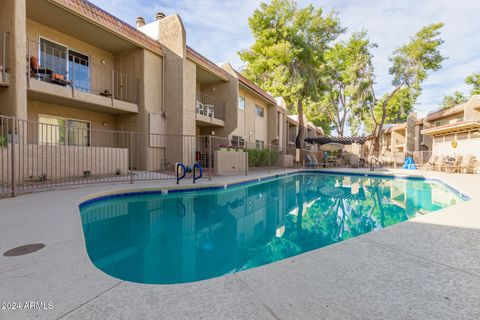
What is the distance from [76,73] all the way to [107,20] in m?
2.63

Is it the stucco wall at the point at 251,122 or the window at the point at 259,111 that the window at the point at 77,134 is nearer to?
the stucco wall at the point at 251,122

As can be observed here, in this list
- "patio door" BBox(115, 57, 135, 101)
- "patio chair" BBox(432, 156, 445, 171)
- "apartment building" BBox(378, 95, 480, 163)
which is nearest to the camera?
"patio door" BBox(115, 57, 135, 101)

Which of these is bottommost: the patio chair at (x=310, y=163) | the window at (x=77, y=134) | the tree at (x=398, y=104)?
the patio chair at (x=310, y=163)

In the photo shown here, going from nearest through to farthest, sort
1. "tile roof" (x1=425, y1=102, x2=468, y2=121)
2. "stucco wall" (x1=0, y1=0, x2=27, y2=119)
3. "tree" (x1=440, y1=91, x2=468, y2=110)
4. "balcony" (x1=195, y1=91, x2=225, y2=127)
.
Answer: "stucco wall" (x1=0, y1=0, x2=27, y2=119)
"balcony" (x1=195, y1=91, x2=225, y2=127)
"tile roof" (x1=425, y1=102, x2=468, y2=121)
"tree" (x1=440, y1=91, x2=468, y2=110)

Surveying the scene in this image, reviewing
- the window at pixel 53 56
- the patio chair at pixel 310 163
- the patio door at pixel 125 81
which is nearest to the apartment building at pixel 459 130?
the patio chair at pixel 310 163

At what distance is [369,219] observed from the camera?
5.46m

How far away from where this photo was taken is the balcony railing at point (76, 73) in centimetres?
821

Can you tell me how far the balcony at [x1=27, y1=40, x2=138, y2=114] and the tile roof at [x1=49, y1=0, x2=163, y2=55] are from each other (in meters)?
1.77

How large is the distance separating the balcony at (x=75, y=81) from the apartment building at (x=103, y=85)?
3cm

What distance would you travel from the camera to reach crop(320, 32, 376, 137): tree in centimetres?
2427

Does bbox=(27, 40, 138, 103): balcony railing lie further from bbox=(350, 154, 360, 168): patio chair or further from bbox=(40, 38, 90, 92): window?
bbox=(350, 154, 360, 168): patio chair

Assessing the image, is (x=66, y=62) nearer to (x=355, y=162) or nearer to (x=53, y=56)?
(x=53, y=56)

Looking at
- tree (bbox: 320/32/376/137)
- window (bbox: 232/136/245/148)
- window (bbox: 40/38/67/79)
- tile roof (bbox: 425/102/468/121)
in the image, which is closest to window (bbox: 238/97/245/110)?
window (bbox: 232/136/245/148)

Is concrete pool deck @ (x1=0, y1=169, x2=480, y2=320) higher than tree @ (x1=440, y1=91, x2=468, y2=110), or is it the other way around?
tree @ (x1=440, y1=91, x2=468, y2=110)
